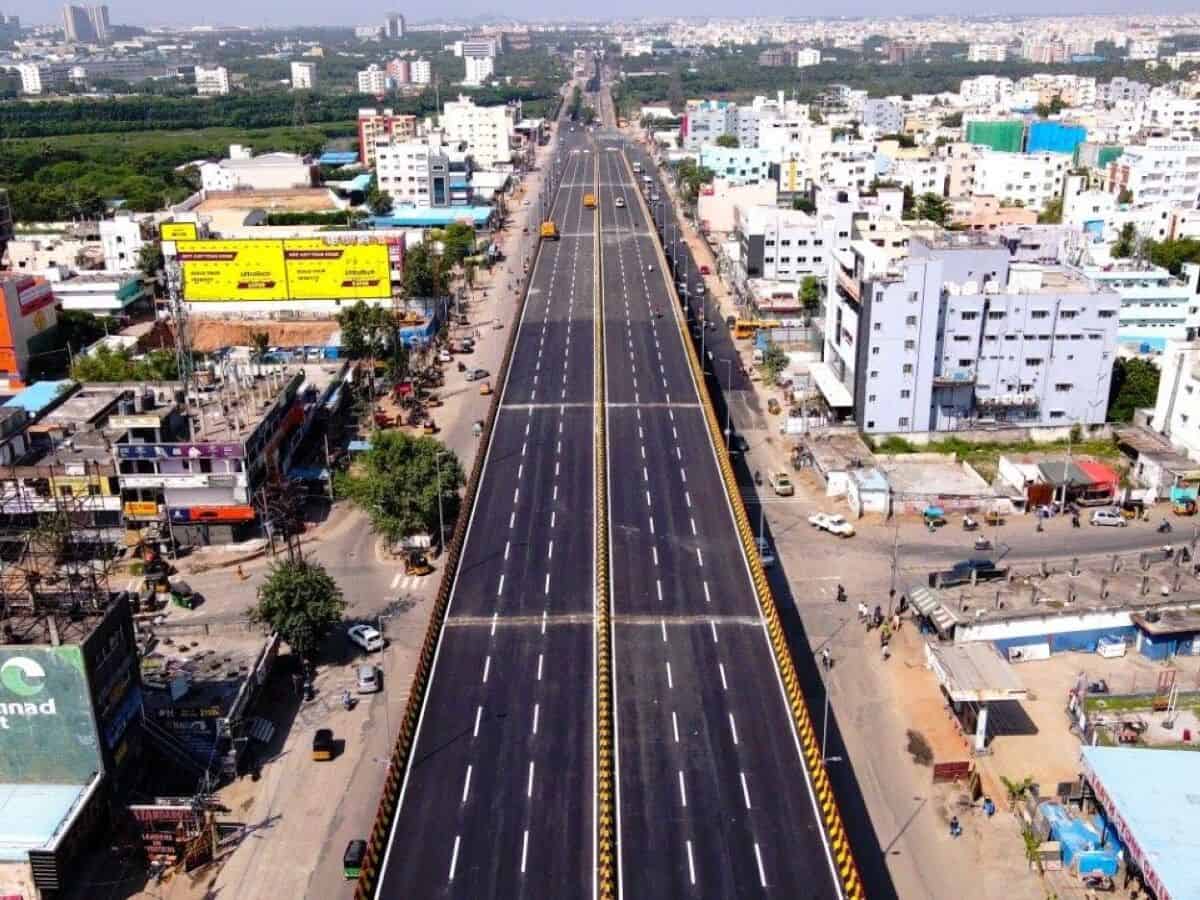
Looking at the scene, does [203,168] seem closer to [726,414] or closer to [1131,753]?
[726,414]

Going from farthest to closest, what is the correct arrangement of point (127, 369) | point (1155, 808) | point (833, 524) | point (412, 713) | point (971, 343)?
point (127, 369) < point (971, 343) < point (833, 524) < point (412, 713) < point (1155, 808)

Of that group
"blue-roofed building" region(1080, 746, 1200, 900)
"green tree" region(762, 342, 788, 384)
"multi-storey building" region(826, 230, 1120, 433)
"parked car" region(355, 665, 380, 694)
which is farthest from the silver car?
"green tree" region(762, 342, 788, 384)

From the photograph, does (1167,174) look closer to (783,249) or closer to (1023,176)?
(1023,176)

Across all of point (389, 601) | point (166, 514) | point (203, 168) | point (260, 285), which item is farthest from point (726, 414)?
point (203, 168)

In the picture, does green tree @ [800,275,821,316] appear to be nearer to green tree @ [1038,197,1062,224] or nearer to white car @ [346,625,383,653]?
green tree @ [1038,197,1062,224]

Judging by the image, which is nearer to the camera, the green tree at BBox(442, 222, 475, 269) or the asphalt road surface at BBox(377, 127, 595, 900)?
the asphalt road surface at BBox(377, 127, 595, 900)

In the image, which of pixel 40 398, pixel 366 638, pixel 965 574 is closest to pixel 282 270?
pixel 40 398
